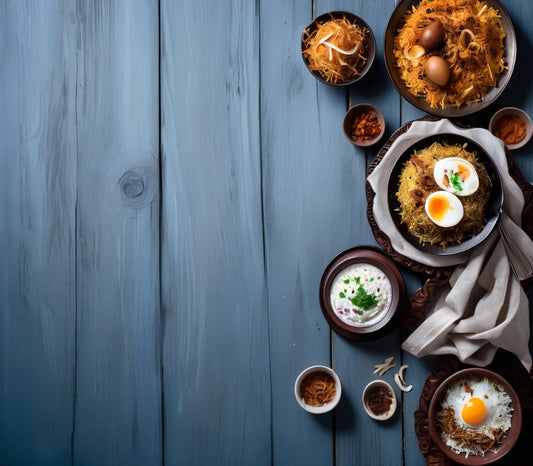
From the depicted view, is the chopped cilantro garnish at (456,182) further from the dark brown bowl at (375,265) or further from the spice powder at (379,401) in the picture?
the spice powder at (379,401)

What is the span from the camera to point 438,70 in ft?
5.41

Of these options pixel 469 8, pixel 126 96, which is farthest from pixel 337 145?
pixel 126 96

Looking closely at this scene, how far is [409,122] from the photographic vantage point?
1766mm

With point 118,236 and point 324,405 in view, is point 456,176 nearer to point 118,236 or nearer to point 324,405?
point 324,405

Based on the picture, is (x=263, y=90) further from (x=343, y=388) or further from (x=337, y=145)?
(x=343, y=388)

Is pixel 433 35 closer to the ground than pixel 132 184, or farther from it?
farther from it

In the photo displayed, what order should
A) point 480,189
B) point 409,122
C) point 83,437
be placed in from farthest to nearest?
point 83,437
point 409,122
point 480,189

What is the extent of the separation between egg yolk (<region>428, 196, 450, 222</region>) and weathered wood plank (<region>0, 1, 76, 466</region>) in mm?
1297

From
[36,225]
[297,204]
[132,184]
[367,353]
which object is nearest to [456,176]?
[297,204]

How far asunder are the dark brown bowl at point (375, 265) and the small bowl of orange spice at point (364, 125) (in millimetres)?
379

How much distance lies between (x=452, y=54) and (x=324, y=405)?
1.25 m

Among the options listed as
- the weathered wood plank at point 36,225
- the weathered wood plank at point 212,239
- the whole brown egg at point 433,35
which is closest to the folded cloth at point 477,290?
the whole brown egg at point 433,35

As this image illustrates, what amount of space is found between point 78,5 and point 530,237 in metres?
1.83

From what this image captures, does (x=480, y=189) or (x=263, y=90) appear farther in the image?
(x=263, y=90)
